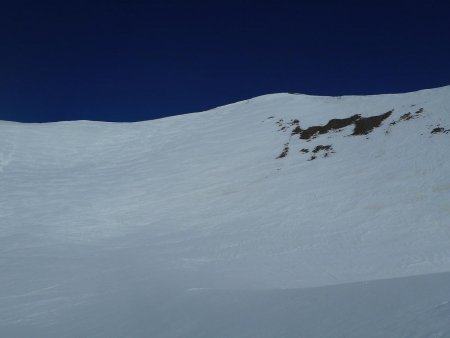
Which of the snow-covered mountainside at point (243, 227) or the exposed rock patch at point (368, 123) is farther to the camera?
the exposed rock patch at point (368, 123)

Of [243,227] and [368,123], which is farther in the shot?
[368,123]

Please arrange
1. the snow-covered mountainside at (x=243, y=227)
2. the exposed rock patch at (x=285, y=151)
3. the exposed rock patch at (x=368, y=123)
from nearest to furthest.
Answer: the snow-covered mountainside at (x=243, y=227) < the exposed rock patch at (x=368, y=123) < the exposed rock patch at (x=285, y=151)

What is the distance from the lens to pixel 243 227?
15.0 metres

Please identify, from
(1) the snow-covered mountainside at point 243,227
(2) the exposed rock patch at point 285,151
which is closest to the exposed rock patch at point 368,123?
(1) the snow-covered mountainside at point 243,227

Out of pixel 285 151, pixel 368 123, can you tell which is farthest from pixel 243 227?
pixel 368 123

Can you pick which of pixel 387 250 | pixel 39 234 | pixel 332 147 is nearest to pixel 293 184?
pixel 332 147

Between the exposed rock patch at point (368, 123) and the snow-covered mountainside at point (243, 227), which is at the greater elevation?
the exposed rock patch at point (368, 123)

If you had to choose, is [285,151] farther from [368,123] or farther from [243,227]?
[243,227]

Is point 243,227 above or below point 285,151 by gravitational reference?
below

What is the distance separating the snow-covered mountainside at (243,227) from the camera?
6684 millimetres

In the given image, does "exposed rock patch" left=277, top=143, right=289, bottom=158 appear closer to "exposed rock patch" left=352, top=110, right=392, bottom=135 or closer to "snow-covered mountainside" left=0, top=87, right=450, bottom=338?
"snow-covered mountainside" left=0, top=87, right=450, bottom=338

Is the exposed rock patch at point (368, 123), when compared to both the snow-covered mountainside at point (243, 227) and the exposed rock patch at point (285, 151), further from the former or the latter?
the exposed rock patch at point (285, 151)

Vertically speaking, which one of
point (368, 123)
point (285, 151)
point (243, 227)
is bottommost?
point (243, 227)

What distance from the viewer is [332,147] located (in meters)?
22.0
